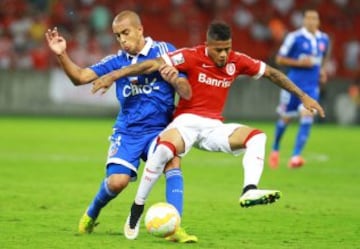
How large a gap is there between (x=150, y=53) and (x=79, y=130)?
16.5 meters

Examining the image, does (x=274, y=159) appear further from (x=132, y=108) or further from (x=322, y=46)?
(x=132, y=108)

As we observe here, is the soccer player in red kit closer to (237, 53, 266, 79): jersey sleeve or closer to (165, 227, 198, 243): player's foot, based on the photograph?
(237, 53, 266, 79): jersey sleeve

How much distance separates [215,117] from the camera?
31.1 ft

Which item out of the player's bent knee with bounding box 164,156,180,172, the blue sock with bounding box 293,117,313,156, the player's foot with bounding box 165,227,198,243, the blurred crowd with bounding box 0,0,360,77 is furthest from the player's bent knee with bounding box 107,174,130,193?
the blurred crowd with bounding box 0,0,360,77

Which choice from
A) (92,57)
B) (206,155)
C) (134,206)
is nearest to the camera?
(134,206)

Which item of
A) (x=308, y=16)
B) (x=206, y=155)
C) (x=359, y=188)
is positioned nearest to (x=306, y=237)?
(x=359, y=188)

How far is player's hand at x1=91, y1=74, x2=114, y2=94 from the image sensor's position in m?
8.79

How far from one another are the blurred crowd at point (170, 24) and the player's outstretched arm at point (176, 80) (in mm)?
21506

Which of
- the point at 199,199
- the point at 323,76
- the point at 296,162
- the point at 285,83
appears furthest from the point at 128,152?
the point at 323,76

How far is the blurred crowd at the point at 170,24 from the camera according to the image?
3142cm

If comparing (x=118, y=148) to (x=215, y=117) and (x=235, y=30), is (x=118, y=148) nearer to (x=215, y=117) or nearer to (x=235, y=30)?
(x=215, y=117)

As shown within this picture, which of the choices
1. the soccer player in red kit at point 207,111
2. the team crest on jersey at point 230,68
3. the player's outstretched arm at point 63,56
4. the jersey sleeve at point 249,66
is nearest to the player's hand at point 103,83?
the soccer player in red kit at point 207,111

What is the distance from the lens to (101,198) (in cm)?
951

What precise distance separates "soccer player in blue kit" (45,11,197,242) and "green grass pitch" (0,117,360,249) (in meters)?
0.51
